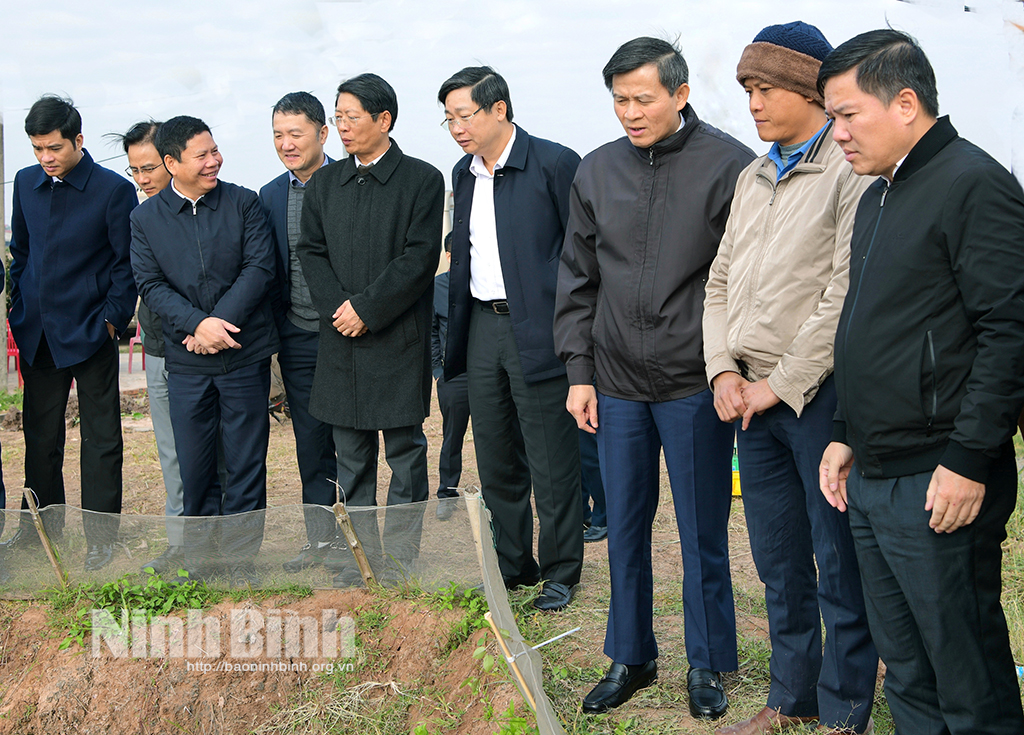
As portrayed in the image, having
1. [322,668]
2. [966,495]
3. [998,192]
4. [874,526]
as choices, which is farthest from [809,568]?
[322,668]

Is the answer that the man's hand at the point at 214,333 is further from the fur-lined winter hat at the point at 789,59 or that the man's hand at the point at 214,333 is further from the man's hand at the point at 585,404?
the fur-lined winter hat at the point at 789,59

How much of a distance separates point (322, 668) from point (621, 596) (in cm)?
123

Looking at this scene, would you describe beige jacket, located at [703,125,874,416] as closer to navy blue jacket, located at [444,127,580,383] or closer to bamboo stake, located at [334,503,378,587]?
navy blue jacket, located at [444,127,580,383]

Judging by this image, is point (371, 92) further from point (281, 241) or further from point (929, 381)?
point (929, 381)

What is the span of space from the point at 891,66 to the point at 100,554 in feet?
10.7

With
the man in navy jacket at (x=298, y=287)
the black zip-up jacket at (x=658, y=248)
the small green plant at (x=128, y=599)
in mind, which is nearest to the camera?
the black zip-up jacket at (x=658, y=248)

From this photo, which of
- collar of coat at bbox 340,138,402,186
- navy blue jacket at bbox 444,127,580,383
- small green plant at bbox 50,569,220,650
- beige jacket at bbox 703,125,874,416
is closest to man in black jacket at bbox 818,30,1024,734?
beige jacket at bbox 703,125,874,416

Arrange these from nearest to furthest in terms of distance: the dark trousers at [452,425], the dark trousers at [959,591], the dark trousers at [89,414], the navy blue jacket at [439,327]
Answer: the dark trousers at [959,591] → the dark trousers at [89,414] → the dark trousers at [452,425] → the navy blue jacket at [439,327]

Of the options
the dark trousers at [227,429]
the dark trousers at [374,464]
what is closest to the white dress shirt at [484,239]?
the dark trousers at [374,464]

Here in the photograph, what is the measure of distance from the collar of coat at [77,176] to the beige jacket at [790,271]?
326 centimetres

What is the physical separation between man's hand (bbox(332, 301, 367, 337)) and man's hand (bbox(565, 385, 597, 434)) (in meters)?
1.07

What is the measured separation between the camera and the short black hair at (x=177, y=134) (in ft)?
13.0

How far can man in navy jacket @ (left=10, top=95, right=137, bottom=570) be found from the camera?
4.30 metres

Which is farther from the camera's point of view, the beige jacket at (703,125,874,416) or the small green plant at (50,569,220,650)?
the small green plant at (50,569,220,650)
